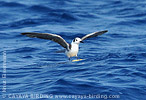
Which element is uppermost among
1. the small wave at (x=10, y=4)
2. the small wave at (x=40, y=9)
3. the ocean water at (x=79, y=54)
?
the small wave at (x=10, y=4)

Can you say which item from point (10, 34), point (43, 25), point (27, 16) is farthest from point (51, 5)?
point (10, 34)

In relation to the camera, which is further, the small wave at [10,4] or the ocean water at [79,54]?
the small wave at [10,4]

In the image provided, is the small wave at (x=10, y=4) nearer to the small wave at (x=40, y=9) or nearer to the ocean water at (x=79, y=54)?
the ocean water at (x=79, y=54)

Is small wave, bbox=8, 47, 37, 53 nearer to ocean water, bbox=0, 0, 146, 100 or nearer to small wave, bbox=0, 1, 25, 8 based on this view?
ocean water, bbox=0, 0, 146, 100

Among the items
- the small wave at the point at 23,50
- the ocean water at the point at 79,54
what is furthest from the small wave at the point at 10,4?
the small wave at the point at 23,50

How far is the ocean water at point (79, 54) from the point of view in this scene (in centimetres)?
1127

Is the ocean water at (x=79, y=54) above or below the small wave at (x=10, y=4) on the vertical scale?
below

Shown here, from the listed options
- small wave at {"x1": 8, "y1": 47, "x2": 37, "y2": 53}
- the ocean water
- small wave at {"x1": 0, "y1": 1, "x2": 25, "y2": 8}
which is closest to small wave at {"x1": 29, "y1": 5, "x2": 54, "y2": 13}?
the ocean water

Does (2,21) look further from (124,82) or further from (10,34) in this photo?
(124,82)

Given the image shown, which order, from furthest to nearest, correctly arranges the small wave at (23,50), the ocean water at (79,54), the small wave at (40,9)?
the small wave at (40,9) → the small wave at (23,50) → the ocean water at (79,54)

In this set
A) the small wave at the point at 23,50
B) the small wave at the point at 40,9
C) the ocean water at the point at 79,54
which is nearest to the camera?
the ocean water at the point at 79,54

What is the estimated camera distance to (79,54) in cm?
1593

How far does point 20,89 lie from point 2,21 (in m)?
11.8

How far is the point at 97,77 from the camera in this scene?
1251cm
